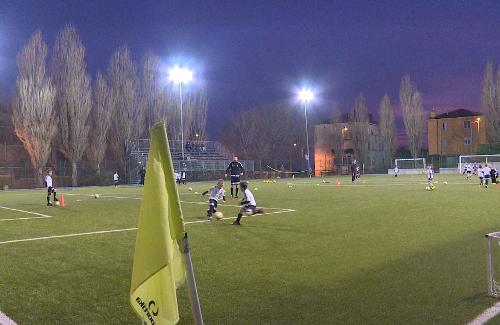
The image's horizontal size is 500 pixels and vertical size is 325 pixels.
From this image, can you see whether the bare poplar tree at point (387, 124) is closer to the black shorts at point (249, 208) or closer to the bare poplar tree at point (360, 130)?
the bare poplar tree at point (360, 130)

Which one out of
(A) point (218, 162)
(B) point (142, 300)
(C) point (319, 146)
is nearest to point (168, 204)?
(B) point (142, 300)

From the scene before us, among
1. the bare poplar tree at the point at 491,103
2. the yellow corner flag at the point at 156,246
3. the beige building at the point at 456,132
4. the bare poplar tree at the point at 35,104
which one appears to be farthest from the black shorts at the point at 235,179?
the beige building at the point at 456,132

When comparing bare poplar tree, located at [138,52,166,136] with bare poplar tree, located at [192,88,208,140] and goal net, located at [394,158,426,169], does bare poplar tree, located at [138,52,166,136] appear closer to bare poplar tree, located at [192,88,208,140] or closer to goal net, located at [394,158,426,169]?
bare poplar tree, located at [192,88,208,140]

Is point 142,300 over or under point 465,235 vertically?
over

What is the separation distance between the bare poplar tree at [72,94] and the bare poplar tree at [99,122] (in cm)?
147

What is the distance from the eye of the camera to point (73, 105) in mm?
53188

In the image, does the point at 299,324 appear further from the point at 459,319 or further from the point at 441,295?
the point at 441,295

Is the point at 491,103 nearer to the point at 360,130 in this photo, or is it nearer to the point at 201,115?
the point at 360,130

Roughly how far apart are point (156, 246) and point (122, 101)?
197 ft

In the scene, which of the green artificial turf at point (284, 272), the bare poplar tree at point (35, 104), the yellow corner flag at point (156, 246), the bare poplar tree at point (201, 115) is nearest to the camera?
the yellow corner flag at point (156, 246)

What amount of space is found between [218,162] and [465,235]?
52.5m

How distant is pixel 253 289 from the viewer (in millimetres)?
6664

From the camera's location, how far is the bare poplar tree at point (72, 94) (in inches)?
2080

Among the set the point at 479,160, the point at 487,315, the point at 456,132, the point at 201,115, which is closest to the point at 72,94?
the point at 201,115
